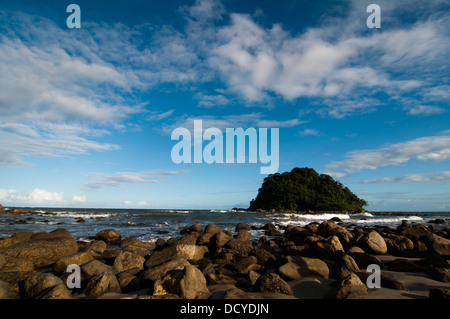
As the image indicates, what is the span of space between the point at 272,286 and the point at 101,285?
3.41 metres

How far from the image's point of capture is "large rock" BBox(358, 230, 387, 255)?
8.81m

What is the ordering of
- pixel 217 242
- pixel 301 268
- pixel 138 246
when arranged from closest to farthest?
1. pixel 301 268
2. pixel 138 246
3. pixel 217 242

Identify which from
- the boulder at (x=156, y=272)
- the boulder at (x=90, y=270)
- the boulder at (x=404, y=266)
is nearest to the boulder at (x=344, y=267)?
the boulder at (x=404, y=266)

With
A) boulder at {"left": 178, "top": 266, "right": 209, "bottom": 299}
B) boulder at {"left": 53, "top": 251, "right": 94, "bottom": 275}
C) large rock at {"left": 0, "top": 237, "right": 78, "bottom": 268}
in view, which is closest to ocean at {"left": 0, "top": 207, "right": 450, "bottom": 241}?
large rock at {"left": 0, "top": 237, "right": 78, "bottom": 268}

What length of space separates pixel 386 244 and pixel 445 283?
401 cm

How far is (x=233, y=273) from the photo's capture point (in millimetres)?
6527

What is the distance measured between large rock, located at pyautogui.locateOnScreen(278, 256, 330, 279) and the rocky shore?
0.02m

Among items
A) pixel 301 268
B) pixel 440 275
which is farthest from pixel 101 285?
pixel 440 275

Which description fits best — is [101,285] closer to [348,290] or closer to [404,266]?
[348,290]

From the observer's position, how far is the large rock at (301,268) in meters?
5.89

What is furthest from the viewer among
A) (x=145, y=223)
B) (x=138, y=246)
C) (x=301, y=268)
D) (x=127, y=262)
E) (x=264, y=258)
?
(x=145, y=223)

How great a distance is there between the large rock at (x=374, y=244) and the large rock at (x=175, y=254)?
5706 millimetres
